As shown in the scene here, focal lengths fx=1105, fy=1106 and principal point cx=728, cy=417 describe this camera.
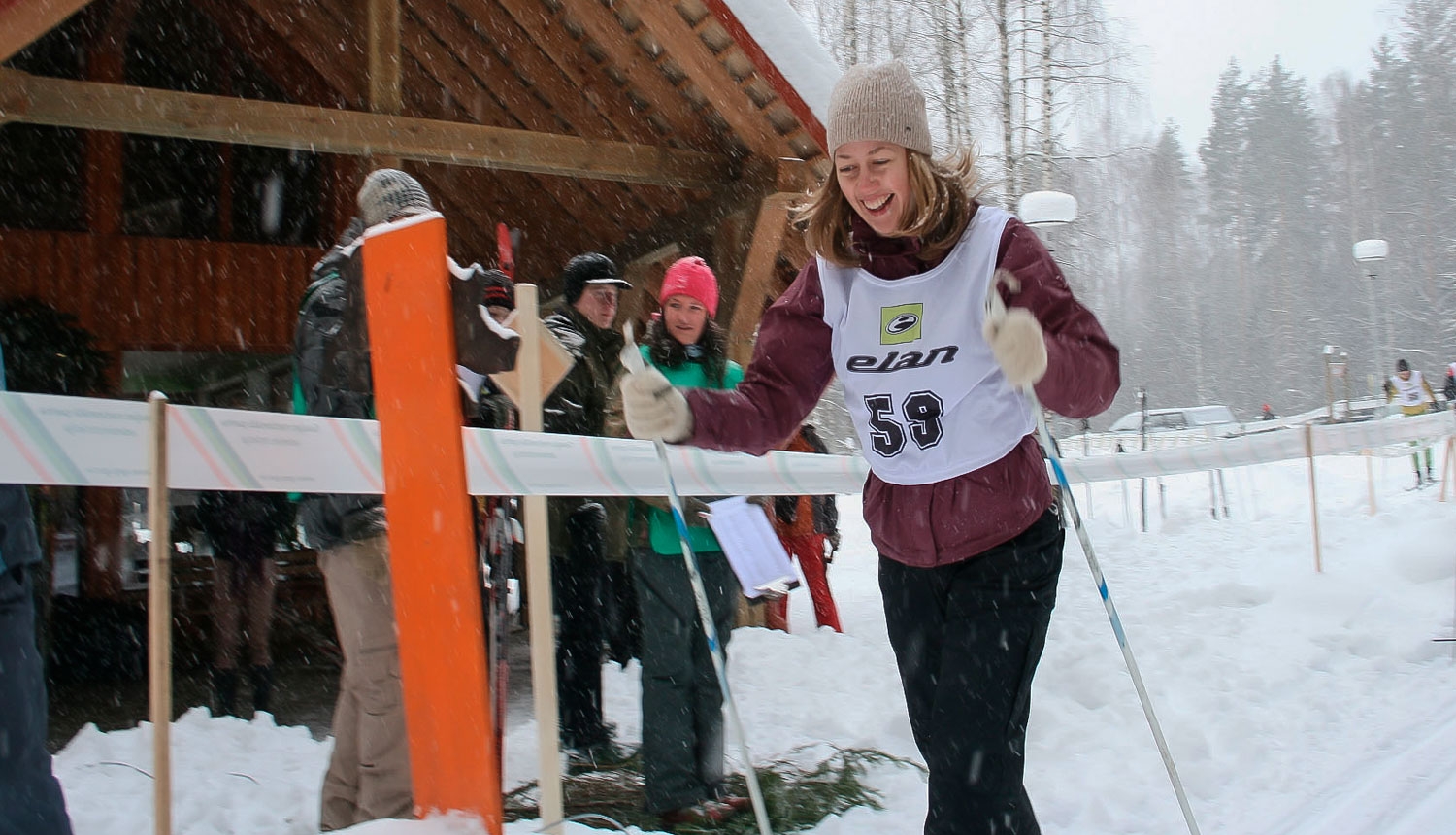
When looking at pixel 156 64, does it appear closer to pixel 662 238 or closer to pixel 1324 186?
pixel 662 238

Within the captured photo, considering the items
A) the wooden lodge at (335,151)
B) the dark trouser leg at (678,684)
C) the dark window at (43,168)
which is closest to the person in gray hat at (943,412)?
the dark trouser leg at (678,684)

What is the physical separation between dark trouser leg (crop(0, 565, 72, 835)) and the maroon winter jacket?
5.13 ft

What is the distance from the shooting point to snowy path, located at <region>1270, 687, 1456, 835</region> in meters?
3.43

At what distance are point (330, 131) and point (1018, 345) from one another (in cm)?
583

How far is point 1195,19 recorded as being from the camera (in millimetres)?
183875

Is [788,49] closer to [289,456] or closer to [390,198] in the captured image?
[390,198]

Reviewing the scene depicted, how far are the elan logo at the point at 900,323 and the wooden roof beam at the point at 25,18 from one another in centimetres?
444

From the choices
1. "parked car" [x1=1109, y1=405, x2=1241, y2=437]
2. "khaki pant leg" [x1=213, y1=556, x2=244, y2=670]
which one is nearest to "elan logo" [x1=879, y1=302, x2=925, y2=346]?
"khaki pant leg" [x1=213, y1=556, x2=244, y2=670]

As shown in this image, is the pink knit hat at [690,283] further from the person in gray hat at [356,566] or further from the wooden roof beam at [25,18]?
the wooden roof beam at [25,18]

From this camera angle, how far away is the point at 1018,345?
203 centimetres

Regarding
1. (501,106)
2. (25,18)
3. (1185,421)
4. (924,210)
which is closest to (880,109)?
(924,210)

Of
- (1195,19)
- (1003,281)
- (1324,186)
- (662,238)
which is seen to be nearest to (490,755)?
(1003,281)

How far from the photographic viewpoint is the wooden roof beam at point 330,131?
611 centimetres

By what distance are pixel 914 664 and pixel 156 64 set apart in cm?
934
